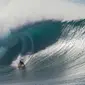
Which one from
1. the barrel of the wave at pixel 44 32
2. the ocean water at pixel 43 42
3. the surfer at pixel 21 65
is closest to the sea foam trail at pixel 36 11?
the ocean water at pixel 43 42

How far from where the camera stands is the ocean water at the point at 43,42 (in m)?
19.3

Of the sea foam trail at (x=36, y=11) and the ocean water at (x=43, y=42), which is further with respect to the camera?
the sea foam trail at (x=36, y=11)

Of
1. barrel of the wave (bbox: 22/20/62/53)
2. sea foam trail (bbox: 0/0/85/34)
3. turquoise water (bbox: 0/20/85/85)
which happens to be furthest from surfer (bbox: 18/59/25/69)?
sea foam trail (bbox: 0/0/85/34)

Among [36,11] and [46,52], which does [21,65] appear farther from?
[36,11]

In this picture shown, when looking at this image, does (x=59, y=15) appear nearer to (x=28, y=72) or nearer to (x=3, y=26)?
(x=3, y=26)

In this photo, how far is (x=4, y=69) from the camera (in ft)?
69.3

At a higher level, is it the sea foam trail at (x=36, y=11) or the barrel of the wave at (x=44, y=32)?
the sea foam trail at (x=36, y=11)

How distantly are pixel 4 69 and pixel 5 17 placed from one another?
401 cm

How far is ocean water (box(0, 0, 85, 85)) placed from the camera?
1933 cm

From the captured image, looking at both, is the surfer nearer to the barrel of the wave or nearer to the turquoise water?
the turquoise water

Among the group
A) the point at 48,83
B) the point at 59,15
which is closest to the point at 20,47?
the point at 59,15

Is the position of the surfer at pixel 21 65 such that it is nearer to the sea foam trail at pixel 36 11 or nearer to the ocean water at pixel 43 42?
the ocean water at pixel 43 42

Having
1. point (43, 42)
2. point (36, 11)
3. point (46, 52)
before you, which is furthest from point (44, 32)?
point (46, 52)

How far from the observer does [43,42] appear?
22875mm
